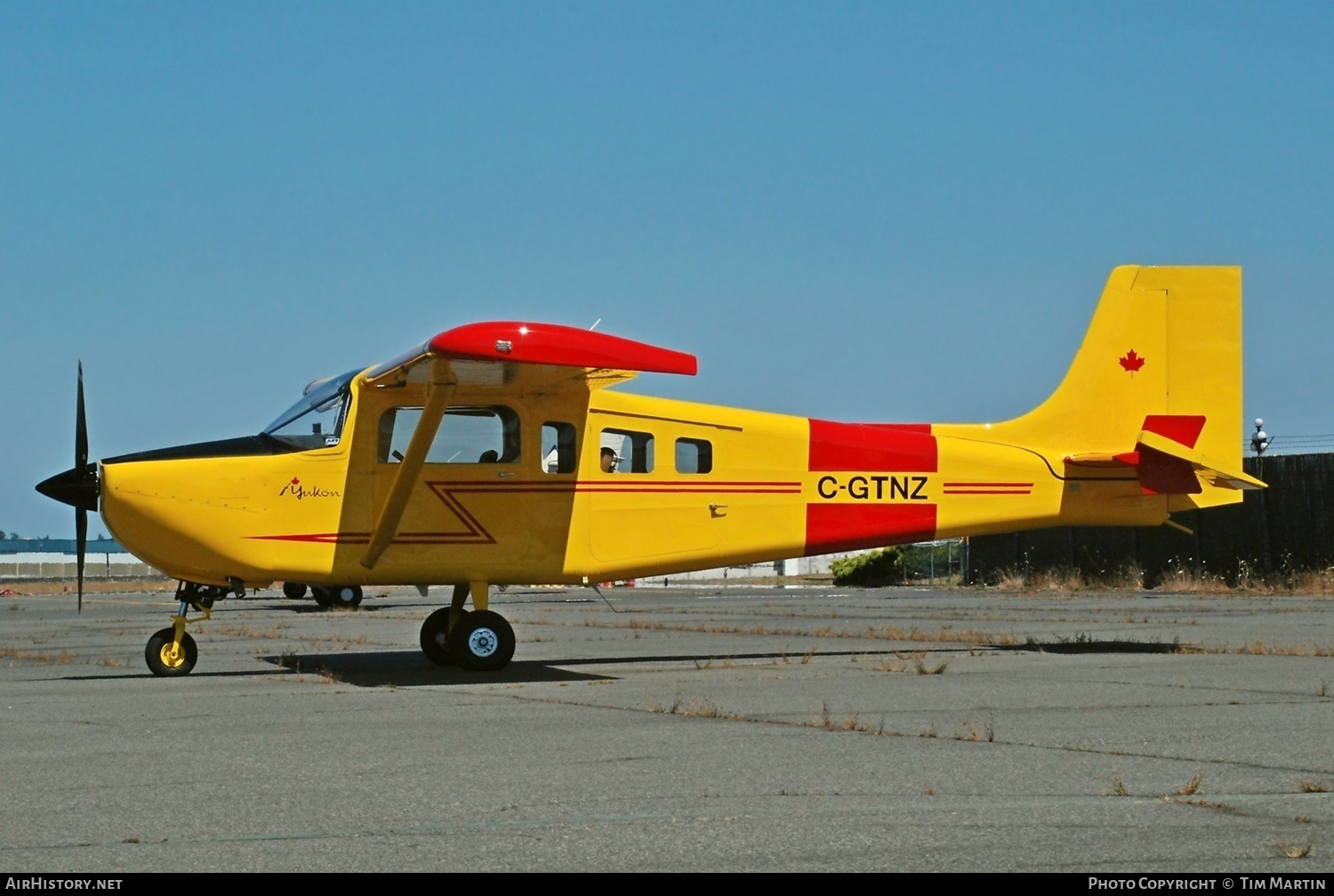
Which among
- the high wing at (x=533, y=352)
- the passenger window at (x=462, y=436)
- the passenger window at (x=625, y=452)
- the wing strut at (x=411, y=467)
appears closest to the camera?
the high wing at (x=533, y=352)

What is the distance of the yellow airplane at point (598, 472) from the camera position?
12.6 metres

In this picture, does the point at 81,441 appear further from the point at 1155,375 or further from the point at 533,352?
the point at 1155,375

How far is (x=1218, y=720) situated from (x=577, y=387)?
6711 mm

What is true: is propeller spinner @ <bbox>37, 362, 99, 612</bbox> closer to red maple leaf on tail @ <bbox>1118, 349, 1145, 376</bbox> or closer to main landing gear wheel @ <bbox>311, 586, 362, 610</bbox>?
red maple leaf on tail @ <bbox>1118, 349, 1145, 376</bbox>

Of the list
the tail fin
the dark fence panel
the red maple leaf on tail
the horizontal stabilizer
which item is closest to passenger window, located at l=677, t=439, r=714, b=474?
the tail fin

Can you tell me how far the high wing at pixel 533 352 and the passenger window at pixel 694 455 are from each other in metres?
1.64

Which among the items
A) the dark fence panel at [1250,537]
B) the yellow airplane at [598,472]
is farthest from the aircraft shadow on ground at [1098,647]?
the dark fence panel at [1250,537]

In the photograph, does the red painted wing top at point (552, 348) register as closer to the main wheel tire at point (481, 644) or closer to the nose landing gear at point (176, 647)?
the main wheel tire at point (481, 644)

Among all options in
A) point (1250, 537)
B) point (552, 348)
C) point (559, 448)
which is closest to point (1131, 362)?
point (559, 448)

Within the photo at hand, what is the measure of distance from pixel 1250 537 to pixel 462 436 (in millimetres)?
23958

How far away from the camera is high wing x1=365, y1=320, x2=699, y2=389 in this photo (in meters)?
11.2

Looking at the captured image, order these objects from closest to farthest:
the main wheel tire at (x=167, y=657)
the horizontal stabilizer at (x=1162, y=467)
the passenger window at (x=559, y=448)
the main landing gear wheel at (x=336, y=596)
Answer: the main wheel tire at (x=167, y=657) < the passenger window at (x=559, y=448) < the horizontal stabilizer at (x=1162, y=467) < the main landing gear wheel at (x=336, y=596)

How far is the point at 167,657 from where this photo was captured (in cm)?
1279

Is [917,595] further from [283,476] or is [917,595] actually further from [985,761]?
[985,761]
